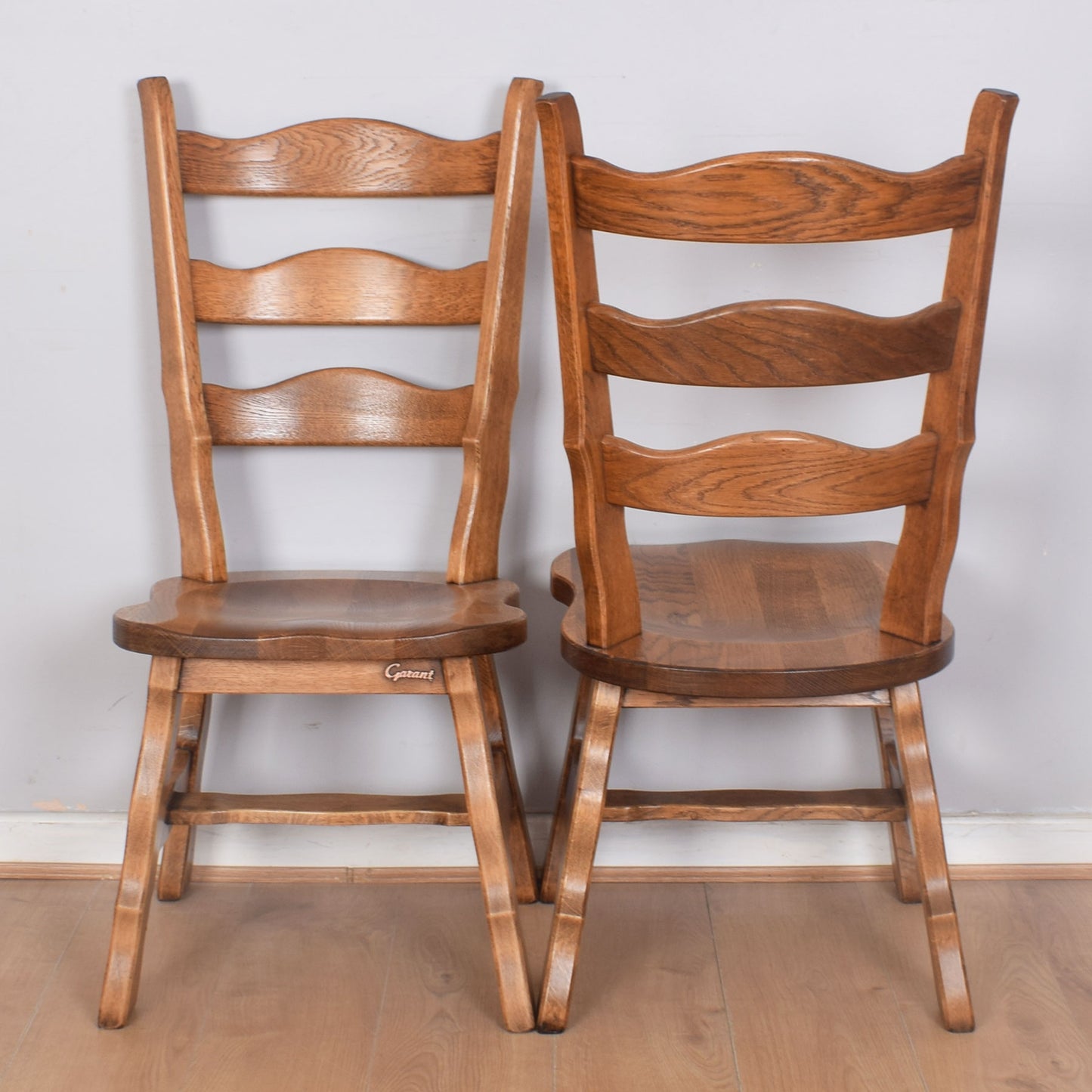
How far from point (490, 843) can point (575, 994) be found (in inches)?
8.9

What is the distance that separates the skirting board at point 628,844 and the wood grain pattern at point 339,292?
2.11 feet

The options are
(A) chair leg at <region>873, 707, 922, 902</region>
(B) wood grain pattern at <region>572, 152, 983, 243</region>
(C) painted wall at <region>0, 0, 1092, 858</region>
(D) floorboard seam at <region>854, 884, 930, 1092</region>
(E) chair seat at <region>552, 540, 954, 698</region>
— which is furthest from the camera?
(A) chair leg at <region>873, 707, 922, 902</region>

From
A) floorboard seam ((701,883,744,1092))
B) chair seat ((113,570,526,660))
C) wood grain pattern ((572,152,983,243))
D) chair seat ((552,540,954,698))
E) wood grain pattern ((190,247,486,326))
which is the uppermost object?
wood grain pattern ((572,152,983,243))

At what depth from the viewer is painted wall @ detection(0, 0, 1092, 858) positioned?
57.6 inches

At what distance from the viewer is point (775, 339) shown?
106 cm

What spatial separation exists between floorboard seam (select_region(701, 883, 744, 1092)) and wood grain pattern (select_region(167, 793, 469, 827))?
13.3 inches

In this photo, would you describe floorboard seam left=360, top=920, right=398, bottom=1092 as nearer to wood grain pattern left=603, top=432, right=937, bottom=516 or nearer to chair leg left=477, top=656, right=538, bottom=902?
chair leg left=477, top=656, right=538, bottom=902

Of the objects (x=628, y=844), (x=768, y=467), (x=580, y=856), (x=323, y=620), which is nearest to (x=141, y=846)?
(x=323, y=620)

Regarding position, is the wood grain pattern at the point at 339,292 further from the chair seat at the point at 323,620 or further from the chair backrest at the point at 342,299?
the chair seat at the point at 323,620

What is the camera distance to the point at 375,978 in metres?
1.44

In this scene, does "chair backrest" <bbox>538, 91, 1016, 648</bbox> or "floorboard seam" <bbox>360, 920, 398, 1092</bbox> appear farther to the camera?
"floorboard seam" <bbox>360, 920, 398, 1092</bbox>

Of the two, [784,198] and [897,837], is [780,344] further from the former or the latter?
[897,837]

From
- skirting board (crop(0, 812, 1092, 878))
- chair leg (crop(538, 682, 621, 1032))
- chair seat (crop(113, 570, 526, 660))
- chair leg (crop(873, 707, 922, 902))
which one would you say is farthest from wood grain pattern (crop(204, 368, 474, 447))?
chair leg (crop(873, 707, 922, 902))

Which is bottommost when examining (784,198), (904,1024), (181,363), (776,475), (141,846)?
(904,1024)
